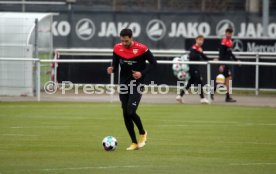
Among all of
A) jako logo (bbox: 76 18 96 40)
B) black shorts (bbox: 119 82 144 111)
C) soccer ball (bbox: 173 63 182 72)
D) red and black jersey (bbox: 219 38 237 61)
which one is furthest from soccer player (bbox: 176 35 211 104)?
jako logo (bbox: 76 18 96 40)

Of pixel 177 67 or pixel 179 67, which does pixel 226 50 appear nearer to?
pixel 179 67

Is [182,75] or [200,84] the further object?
[182,75]

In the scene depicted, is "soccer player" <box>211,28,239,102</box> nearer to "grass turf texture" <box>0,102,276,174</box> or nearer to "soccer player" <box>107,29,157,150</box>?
"grass turf texture" <box>0,102,276,174</box>

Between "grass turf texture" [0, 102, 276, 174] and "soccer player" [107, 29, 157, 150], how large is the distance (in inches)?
18.3

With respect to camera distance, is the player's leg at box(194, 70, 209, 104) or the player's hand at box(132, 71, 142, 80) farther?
the player's leg at box(194, 70, 209, 104)

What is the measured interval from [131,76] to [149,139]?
187 cm

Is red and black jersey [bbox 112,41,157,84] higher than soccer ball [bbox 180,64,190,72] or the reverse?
higher

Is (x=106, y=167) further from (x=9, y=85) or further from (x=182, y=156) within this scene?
(x=9, y=85)

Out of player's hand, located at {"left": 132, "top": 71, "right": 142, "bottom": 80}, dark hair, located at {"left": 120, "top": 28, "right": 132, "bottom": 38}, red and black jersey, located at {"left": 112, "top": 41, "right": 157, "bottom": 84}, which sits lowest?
player's hand, located at {"left": 132, "top": 71, "right": 142, "bottom": 80}

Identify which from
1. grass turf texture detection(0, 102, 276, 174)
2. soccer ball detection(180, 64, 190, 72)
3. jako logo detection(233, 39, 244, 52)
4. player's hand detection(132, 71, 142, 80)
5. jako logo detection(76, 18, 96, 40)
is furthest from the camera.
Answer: jako logo detection(76, 18, 96, 40)

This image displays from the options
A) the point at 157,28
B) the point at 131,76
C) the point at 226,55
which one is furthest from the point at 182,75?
the point at 131,76

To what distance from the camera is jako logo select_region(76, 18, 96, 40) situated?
34812 mm

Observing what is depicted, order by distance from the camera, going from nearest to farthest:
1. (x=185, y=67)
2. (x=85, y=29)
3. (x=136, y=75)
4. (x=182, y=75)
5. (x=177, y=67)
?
(x=136, y=75)
(x=185, y=67)
(x=182, y=75)
(x=177, y=67)
(x=85, y=29)

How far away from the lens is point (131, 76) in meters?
13.9
